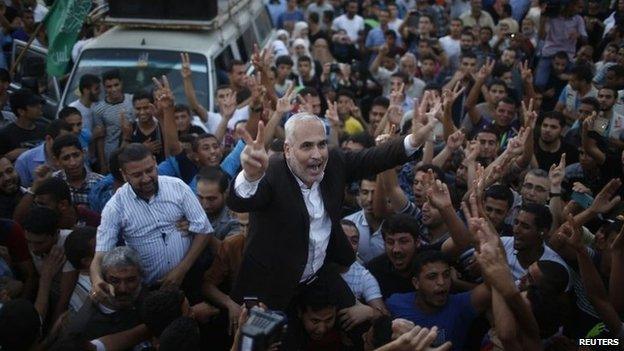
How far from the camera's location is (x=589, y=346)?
166 inches

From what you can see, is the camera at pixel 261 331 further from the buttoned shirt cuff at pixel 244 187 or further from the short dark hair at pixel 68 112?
the short dark hair at pixel 68 112

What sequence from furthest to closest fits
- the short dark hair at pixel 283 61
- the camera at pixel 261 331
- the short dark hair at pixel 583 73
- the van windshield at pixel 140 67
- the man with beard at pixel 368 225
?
1. the short dark hair at pixel 283 61
2. the short dark hair at pixel 583 73
3. the van windshield at pixel 140 67
4. the man with beard at pixel 368 225
5. the camera at pixel 261 331

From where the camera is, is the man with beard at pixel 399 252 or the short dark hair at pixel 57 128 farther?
the short dark hair at pixel 57 128

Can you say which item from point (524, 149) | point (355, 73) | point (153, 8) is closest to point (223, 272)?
point (524, 149)

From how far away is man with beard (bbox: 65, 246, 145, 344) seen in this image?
4199mm

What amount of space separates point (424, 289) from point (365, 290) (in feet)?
1.37

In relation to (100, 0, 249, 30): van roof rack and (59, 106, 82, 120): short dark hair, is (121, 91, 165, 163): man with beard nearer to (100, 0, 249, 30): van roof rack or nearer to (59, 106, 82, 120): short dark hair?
(59, 106, 82, 120): short dark hair

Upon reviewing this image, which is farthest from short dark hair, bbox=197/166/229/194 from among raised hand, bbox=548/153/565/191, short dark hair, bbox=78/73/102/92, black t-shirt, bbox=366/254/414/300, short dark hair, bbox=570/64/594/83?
short dark hair, bbox=570/64/594/83

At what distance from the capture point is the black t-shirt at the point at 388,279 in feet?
16.5

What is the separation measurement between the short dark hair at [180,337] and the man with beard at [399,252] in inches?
68.0

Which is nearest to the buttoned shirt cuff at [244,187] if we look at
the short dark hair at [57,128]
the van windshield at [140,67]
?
the short dark hair at [57,128]

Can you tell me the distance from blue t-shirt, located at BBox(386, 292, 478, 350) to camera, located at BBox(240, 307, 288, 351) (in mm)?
1795

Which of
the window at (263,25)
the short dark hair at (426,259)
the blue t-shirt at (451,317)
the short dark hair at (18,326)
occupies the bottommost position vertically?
the blue t-shirt at (451,317)

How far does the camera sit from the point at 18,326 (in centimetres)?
372
